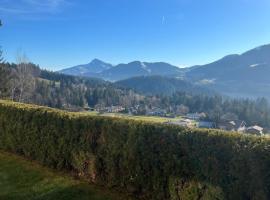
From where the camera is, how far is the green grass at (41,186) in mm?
9750

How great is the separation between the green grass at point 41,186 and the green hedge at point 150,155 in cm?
40

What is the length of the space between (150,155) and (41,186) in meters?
3.67

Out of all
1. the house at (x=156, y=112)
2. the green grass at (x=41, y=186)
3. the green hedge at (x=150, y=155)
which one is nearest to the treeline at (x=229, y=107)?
the house at (x=156, y=112)

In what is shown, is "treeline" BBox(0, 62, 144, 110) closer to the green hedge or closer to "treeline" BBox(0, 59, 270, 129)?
"treeline" BBox(0, 59, 270, 129)

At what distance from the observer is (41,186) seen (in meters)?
10.6

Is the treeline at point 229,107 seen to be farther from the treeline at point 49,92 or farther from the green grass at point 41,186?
the green grass at point 41,186

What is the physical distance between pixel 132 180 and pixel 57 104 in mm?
116292

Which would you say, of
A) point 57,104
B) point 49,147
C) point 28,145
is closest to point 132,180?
point 49,147

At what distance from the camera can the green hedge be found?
6949 mm

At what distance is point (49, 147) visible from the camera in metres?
12.3

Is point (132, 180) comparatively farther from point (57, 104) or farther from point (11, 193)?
point (57, 104)

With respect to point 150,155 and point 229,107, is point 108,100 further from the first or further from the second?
point 150,155

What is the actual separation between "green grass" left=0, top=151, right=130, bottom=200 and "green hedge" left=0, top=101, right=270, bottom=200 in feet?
1.32

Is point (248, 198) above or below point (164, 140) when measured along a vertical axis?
below
